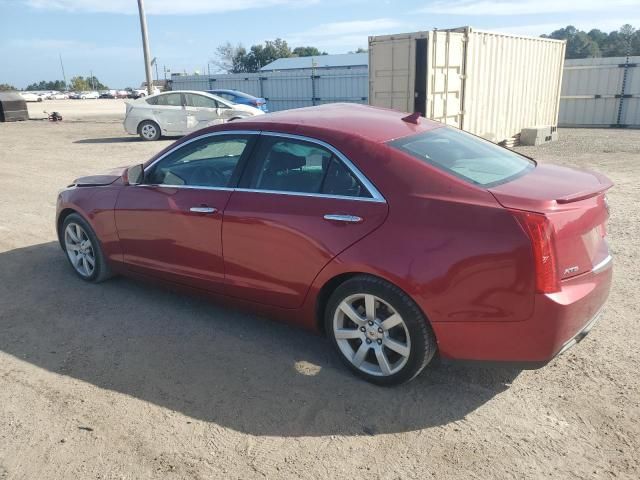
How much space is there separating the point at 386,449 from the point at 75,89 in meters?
129

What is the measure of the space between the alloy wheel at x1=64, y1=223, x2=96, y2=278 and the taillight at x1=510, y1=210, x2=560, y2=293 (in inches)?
152

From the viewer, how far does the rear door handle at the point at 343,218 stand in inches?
129

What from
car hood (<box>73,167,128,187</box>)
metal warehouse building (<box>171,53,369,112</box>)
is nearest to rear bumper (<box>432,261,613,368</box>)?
car hood (<box>73,167,128,187</box>)

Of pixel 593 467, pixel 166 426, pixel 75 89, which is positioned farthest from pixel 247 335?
pixel 75 89

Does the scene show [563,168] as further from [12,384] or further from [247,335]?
[12,384]

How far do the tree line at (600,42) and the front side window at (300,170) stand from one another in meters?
66.2

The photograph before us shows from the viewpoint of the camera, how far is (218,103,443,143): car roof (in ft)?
11.8

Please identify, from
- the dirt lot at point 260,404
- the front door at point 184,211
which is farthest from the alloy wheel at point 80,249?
the front door at point 184,211

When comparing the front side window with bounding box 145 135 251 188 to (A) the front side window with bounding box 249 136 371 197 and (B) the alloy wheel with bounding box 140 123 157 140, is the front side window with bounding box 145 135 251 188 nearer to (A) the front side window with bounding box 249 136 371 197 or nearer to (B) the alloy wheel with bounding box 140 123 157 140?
(A) the front side window with bounding box 249 136 371 197

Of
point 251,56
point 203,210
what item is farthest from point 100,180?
point 251,56

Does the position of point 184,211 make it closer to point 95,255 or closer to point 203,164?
point 203,164

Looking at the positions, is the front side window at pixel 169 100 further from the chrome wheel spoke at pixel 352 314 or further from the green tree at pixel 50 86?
the green tree at pixel 50 86

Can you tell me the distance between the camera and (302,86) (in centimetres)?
2409

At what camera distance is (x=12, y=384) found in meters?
3.54
